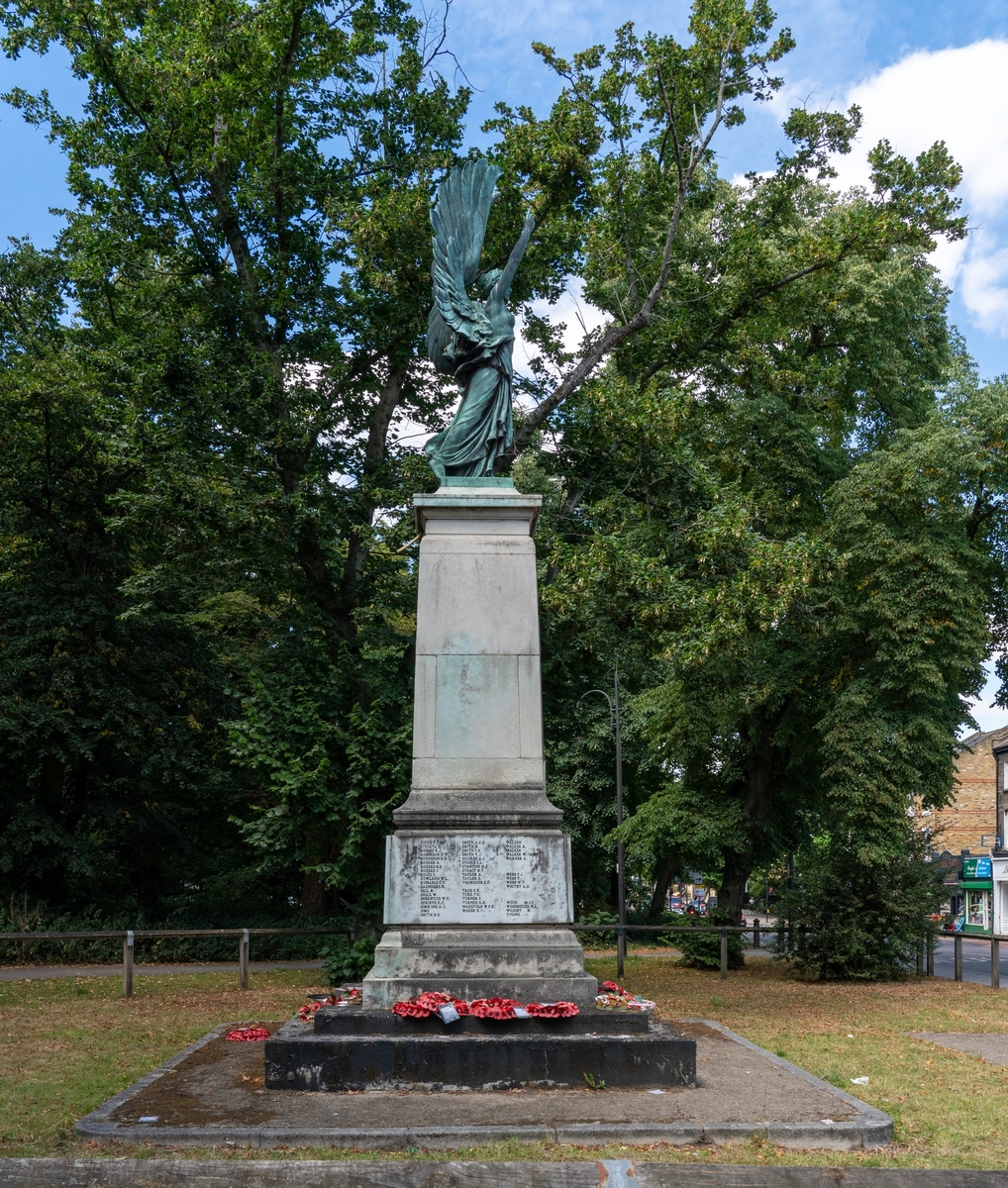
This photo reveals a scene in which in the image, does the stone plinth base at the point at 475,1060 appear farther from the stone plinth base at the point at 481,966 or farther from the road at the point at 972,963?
the road at the point at 972,963

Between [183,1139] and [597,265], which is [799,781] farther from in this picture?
[183,1139]

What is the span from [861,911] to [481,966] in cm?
1299

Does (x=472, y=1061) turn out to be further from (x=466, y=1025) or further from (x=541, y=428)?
(x=541, y=428)

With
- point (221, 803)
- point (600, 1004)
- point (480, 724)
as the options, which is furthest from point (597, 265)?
point (221, 803)

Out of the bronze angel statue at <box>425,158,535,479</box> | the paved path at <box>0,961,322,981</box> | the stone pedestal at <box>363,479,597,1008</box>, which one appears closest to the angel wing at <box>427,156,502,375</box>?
the bronze angel statue at <box>425,158,535,479</box>

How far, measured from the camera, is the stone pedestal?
939 centimetres

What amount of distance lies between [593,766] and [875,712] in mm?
16129

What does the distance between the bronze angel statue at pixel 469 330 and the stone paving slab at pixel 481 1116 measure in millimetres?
5719

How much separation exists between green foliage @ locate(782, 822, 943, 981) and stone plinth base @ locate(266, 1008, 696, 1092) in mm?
12251

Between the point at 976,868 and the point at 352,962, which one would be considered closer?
the point at 352,962

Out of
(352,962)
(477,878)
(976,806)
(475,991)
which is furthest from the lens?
(976,806)

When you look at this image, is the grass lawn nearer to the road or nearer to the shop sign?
the road

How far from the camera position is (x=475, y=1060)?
336 inches

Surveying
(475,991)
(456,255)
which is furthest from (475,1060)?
(456,255)
